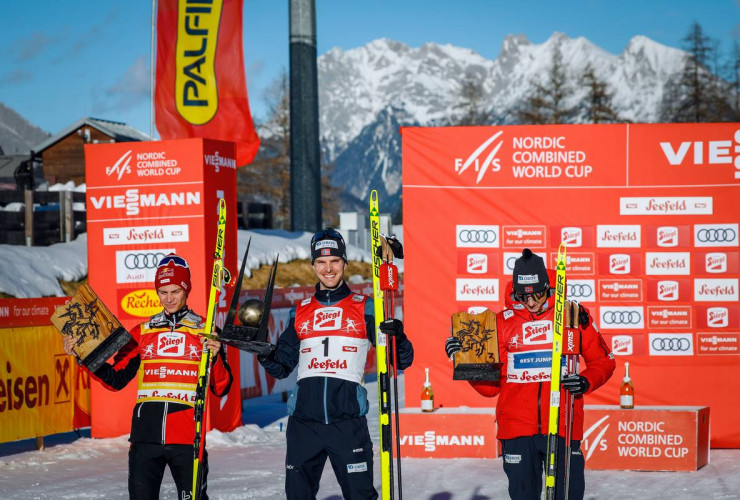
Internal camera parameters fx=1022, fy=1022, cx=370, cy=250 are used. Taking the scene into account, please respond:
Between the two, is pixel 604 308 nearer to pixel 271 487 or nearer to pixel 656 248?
pixel 656 248

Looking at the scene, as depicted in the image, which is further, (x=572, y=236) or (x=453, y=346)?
(x=572, y=236)

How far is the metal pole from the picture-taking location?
25.6 metres

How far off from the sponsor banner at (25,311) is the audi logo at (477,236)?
15.8 ft

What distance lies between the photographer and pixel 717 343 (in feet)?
37.6

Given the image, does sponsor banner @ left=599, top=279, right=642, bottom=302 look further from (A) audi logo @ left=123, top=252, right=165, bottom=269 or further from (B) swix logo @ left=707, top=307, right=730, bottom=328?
(A) audi logo @ left=123, top=252, right=165, bottom=269

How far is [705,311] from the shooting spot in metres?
11.4

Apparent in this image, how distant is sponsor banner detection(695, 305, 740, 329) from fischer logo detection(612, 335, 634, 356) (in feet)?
2.58

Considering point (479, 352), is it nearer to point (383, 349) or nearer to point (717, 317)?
point (383, 349)

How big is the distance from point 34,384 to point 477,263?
5.13 m

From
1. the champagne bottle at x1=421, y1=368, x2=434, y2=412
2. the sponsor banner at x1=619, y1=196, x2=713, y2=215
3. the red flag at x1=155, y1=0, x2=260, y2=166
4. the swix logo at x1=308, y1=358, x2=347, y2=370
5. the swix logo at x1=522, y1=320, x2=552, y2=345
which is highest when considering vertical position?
the red flag at x1=155, y1=0, x2=260, y2=166

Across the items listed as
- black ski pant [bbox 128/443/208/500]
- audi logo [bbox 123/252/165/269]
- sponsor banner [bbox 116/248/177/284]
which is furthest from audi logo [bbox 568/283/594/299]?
black ski pant [bbox 128/443/208/500]

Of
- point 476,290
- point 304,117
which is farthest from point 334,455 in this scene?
point 304,117

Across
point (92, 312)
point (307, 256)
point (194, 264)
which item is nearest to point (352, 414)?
point (92, 312)

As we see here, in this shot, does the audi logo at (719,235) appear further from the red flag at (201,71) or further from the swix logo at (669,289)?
the red flag at (201,71)
